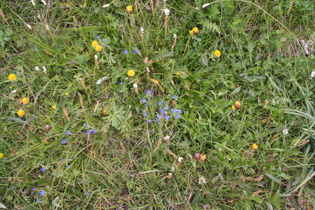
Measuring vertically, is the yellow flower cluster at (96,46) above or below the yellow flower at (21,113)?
above

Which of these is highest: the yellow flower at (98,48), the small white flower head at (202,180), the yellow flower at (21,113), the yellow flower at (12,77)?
the yellow flower at (98,48)

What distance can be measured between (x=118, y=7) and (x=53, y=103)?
110 cm

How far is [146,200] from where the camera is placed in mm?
2219

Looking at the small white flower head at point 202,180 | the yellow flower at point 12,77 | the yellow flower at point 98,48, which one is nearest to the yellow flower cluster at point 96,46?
the yellow flower at point 98,48

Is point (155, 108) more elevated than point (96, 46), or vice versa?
point (96, 46)

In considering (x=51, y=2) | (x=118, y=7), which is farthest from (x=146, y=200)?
(x=51, y=2)

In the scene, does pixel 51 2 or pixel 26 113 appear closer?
pixel 26 113

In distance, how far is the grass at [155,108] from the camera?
7.27ft

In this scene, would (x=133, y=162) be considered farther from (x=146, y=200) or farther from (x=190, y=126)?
(x=190, y=126)

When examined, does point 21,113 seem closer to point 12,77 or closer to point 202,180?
point 12,77

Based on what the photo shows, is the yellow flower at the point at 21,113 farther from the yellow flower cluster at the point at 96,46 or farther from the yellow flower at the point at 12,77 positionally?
the yellow flower cluster at the point at 96,46

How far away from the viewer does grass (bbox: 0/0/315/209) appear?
221 cm

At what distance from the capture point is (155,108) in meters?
2.35

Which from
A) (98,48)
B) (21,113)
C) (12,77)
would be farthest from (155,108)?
(12,77)
